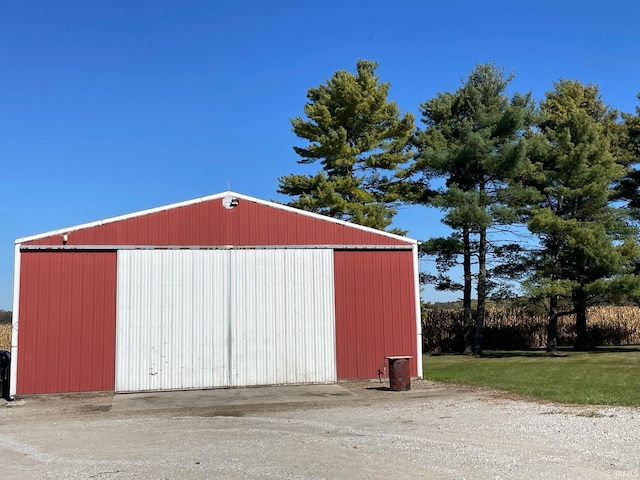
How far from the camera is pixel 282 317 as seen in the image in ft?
50.1

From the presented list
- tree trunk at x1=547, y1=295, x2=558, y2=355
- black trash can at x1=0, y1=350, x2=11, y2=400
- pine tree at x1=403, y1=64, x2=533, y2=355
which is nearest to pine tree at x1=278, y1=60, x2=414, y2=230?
pine tree at x1=403, y1=64, x2=533, y2=355

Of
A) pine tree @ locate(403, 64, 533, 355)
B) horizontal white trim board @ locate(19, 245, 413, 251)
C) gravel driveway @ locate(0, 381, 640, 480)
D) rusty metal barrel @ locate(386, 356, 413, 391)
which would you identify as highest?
pine tree @ locate(403, 64, 533, 355)

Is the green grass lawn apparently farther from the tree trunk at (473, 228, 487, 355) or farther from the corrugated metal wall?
the tree trunk at (473, 228, 487, 355)

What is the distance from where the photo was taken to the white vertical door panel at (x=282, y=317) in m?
15.0

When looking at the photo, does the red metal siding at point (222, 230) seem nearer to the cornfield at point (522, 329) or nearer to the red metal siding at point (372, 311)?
the red metal siding at point (372, 311)

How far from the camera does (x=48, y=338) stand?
14070 mm

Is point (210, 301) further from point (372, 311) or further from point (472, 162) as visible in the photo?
point (472, 162)

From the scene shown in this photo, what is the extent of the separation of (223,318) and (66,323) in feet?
12.4

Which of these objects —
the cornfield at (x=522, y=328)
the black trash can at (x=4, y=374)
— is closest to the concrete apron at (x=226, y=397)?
the black trash can at (x=4, y=374)

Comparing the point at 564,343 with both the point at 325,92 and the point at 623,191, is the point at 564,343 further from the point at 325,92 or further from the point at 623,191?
the point at 325,92

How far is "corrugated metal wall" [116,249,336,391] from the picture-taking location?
14.5 meters

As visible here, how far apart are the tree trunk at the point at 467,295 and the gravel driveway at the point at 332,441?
17467 millimetres

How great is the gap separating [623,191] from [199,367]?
84.5 feet

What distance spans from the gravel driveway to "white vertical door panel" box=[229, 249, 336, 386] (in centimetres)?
319
